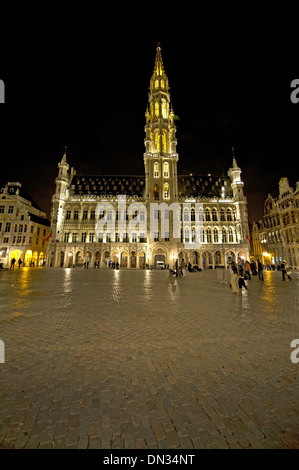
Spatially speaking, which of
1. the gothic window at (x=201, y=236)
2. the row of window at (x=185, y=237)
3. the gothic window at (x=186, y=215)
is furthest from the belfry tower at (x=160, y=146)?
the gothic window at (x=201, y=236)

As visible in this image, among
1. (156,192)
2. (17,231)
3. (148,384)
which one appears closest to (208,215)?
(156,192)

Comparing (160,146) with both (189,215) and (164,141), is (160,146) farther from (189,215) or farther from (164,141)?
(189,215)

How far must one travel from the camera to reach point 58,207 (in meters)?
41.7

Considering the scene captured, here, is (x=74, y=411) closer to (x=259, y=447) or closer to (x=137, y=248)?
(x=259, y=447)

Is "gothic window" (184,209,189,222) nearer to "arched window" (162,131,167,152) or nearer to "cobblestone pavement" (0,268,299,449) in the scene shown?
"arched window" (162,131,167,152)

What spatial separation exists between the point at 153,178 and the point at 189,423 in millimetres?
A: 44593

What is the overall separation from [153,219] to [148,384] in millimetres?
40012

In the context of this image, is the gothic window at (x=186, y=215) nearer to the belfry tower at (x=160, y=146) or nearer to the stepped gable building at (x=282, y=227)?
the belfry tower at (x=160, y=146)

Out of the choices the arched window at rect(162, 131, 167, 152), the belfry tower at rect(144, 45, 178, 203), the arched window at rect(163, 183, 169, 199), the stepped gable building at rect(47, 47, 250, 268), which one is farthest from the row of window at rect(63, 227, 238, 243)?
the arched window at rect(162, 131, 167, 152)

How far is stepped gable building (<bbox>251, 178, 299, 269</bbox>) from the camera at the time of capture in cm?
3565

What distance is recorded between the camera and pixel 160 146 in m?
45.4

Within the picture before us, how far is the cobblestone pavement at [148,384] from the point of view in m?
1.81
